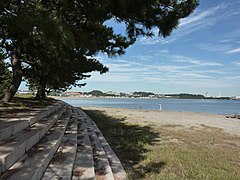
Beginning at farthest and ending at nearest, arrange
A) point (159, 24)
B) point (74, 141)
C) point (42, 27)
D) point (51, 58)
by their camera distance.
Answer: point (51, 58)
point (159, 24)
point (74, 141)
point (42, 27)

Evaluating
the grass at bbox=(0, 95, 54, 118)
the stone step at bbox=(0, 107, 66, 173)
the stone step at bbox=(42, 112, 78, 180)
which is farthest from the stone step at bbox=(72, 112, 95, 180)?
the grass at bbox=(0, 95, 54, 118)

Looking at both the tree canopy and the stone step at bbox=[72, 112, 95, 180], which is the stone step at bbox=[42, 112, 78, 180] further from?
the tree canopy

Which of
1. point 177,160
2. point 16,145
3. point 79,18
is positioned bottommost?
point 177,160

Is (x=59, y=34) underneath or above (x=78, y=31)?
underneath

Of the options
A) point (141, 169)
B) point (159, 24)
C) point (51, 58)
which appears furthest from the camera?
point (51, 58)

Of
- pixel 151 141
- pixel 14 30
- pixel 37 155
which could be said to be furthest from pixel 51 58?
pixel 37 155

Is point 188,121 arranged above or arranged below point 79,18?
Result: below

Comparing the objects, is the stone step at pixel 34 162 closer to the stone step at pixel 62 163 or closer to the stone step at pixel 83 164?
the stone step at pixel 62 163

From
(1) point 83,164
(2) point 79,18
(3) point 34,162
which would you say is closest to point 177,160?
(1) point 83,164

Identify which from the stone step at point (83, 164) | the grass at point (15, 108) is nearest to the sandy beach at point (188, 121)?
the grass at point (15, 108)

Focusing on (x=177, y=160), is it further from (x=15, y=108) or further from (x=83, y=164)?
(x=15, y=108)

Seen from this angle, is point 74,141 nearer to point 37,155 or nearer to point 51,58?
point 37,155

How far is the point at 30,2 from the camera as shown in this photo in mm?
4520

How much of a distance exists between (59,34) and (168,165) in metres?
3.27
